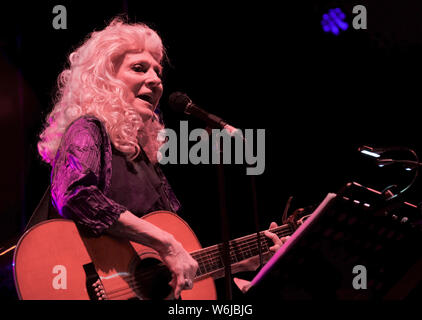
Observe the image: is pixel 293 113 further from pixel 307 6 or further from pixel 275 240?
pixel 275 240

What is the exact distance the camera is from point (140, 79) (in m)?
2.58

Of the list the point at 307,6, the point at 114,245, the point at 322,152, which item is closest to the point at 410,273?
the point at 114,245

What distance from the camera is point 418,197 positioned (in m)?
3.39

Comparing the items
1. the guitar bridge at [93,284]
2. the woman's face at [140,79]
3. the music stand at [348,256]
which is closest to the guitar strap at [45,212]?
the guitar bridge at [93,284]

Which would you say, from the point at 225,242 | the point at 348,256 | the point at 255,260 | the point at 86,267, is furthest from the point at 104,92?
the point at 348,256

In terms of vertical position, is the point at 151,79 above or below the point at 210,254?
above

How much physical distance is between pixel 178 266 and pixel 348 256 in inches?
30.4

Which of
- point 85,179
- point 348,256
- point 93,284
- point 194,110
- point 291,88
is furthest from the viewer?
point 291,88

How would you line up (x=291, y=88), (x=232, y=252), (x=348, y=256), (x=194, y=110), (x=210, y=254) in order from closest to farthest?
(x=348, y=256), (x=194, y=110), (x=210, y=254), (x=232, y=252), (x=291, y=88)

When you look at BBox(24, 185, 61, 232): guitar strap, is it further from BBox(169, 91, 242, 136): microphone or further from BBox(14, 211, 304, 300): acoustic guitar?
BBox(169, 91, 242, 136): microphone

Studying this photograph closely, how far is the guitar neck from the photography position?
7.41 feet

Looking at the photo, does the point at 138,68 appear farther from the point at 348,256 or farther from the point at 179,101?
the point at 348,256

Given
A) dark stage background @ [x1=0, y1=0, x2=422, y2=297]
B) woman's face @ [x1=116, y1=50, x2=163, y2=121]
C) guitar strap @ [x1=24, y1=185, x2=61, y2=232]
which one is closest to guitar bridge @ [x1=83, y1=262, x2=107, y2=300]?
guitar strap @ [x1=24, y1=185, x2=61, y2=232]

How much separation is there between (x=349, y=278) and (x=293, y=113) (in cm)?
227
